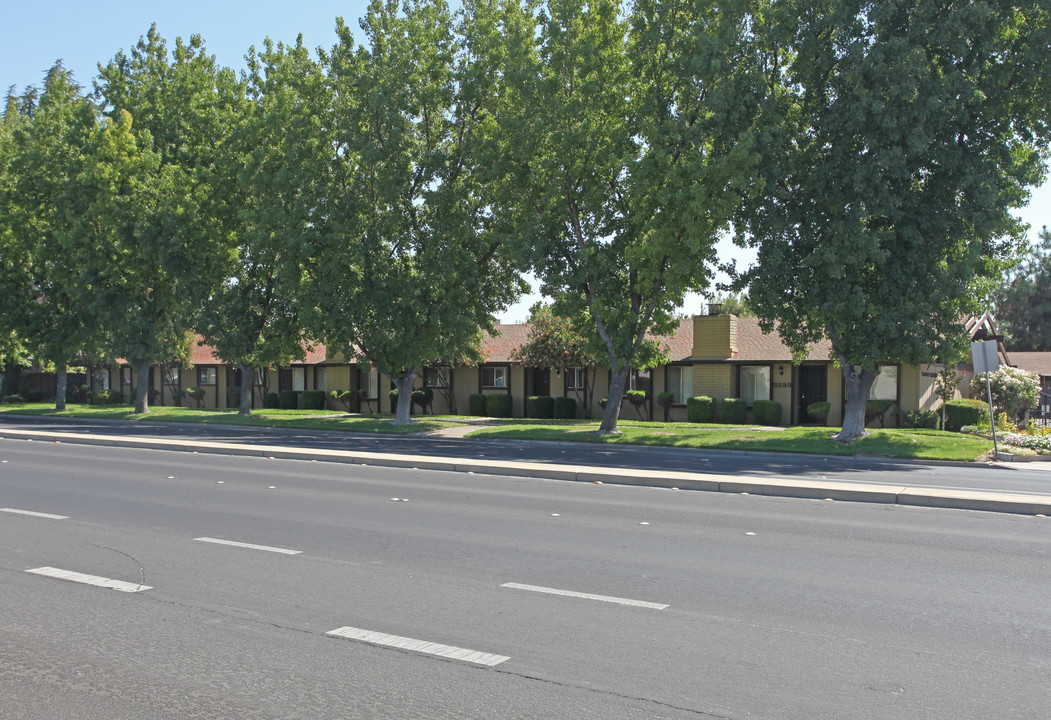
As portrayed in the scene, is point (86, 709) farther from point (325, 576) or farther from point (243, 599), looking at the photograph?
point (325, 576)

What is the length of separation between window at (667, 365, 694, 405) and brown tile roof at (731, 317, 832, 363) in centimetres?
221

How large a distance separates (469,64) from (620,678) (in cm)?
2844

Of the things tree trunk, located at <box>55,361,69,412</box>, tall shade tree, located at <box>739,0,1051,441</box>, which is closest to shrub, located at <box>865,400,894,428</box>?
tall shade tree, located at <box>739,0,1051,441</box>

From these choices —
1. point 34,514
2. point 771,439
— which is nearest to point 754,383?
point 771,439

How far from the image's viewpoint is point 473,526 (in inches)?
417

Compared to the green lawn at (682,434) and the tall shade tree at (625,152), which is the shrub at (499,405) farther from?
the tall shade tree at (625,152)

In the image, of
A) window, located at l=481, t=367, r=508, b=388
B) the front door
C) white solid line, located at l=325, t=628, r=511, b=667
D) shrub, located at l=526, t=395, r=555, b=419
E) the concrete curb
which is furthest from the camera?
window, located at l=481, t=367, r=508, b=388

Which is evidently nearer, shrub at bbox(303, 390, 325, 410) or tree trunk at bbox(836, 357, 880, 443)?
tree trunk at bbox(836, 357, 880, 443)

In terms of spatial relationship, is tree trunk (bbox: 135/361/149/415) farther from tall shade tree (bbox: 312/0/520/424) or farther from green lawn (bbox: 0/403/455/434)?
tall shade tree (bbox: 312/0/520/424)

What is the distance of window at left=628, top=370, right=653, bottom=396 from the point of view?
125ft

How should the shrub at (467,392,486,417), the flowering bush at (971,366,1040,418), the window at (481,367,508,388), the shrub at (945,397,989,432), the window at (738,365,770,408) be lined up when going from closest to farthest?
1. the shrub at (945,397,989,432)
2. the flowering bush at (971,366,1040,418)
3. the window at (738,365,770,408)
4. the shrub at (467,392,486,417)
5. the window at (481,367,508,388)

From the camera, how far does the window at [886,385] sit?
33.3m

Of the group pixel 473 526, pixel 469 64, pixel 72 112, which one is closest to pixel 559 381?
pixel 469 64

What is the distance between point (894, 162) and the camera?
23141mm
